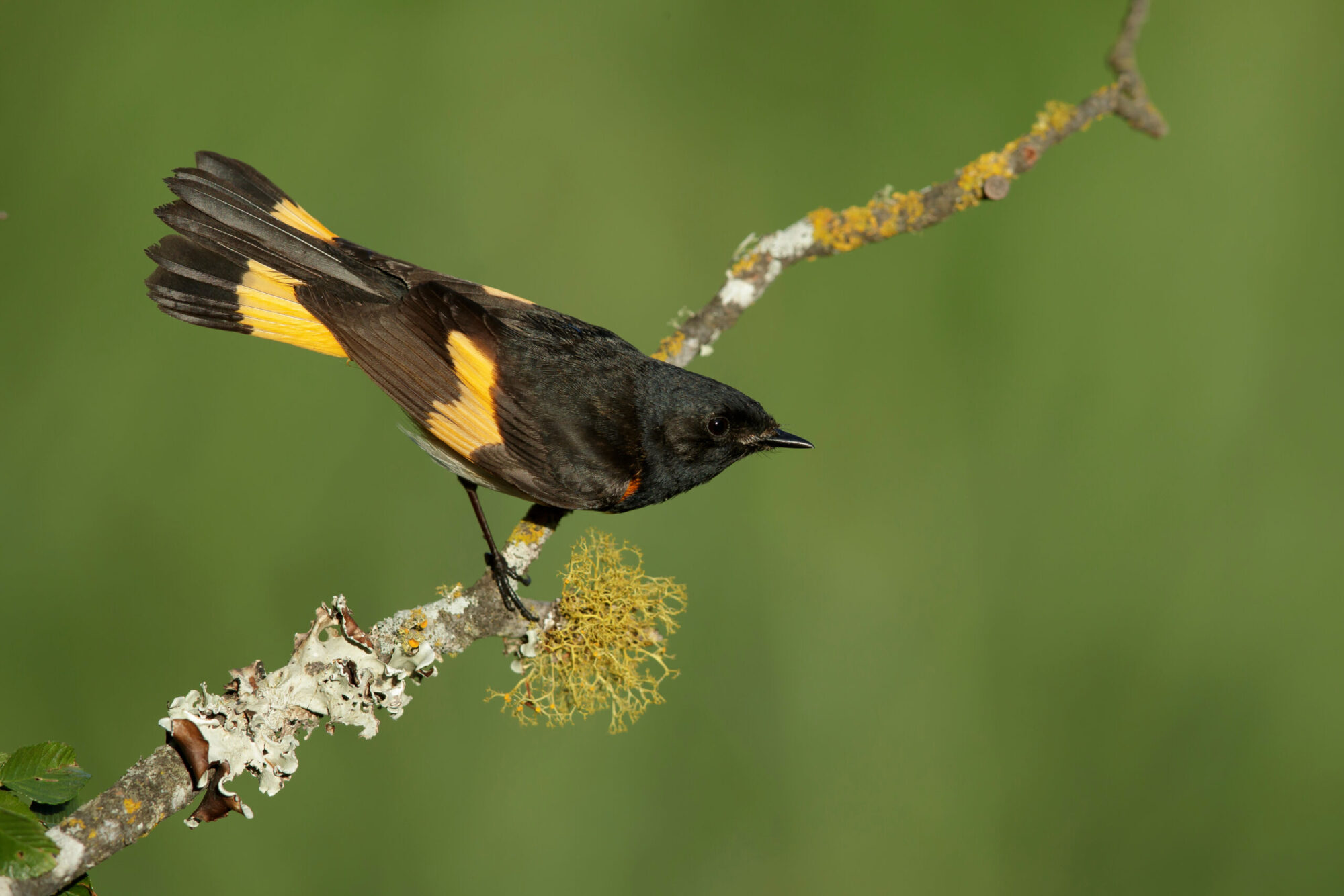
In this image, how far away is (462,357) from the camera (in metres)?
1.86

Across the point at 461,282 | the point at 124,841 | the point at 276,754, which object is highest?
the point at 461,282

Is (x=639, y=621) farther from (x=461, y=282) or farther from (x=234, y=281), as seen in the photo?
(x=234, y=281)

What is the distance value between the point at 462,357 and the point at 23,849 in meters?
1.11

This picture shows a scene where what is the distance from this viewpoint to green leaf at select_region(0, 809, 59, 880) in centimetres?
97

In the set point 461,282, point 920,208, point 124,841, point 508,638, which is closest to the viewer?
point 124,841

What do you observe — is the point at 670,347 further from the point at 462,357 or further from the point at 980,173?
the point at 980,173

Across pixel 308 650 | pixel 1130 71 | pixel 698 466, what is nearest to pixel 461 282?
pixel 698 466

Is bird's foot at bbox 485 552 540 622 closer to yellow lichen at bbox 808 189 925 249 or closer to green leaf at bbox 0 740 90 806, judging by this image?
green leaf at bbox 0 740 90 806

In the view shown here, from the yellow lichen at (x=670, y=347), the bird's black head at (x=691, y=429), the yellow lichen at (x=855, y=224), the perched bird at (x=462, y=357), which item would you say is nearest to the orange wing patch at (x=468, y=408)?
the perched bird at (x=462, y=357)

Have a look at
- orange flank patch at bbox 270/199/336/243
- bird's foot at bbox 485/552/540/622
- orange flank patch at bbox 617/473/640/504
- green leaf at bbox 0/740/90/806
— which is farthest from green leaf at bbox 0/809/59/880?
orange flank patch at bbox 270/199/336/243

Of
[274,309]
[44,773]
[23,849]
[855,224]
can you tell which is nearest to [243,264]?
[274,309]

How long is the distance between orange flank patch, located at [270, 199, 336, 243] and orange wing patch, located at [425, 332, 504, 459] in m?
0.40

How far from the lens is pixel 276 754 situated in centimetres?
129

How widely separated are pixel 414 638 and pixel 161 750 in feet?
1.34
